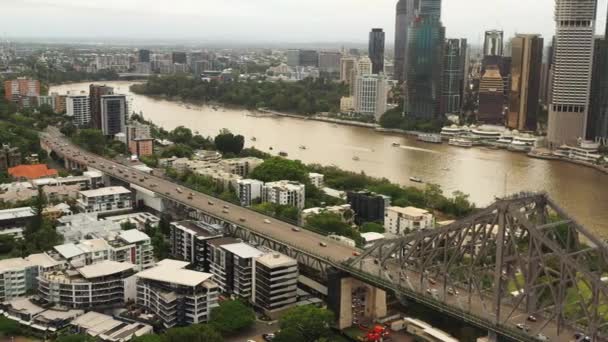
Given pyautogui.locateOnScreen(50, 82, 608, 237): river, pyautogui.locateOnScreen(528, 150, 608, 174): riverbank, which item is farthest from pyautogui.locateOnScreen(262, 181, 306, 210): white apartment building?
pyautogui.locateOnScreen(528, 150, 608, 174): riverbank

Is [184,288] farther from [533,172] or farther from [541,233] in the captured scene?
[533,172]

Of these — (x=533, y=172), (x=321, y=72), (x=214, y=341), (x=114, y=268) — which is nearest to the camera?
(x=214, y=341)

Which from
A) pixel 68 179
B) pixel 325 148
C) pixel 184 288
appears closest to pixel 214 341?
pixel 184 288

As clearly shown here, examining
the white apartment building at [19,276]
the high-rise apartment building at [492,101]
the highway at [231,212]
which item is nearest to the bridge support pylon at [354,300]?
the highway at [231,212]

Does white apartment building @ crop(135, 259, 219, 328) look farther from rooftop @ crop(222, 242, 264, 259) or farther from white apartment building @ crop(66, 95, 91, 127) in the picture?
white apartment building @ crop(66, 95, 91, 127)

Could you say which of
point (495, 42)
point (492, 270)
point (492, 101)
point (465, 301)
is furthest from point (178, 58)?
point (465, 301)

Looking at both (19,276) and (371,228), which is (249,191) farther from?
(19,276)

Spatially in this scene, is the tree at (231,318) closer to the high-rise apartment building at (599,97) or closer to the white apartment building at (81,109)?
the white apartment building at (81,109)
